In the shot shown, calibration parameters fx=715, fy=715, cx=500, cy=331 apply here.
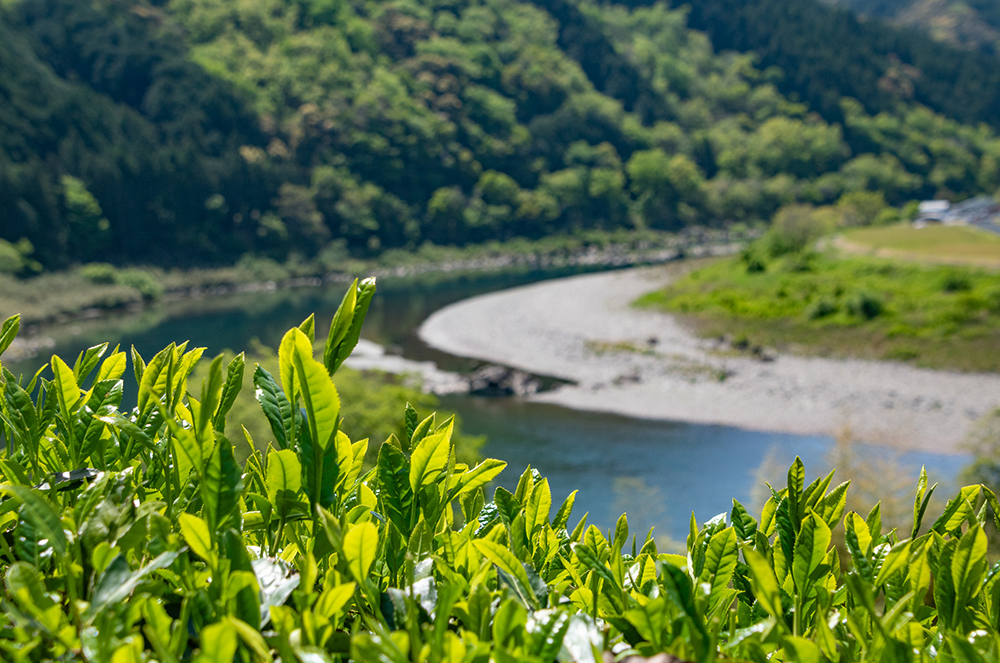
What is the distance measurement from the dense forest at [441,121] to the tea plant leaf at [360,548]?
148 ft

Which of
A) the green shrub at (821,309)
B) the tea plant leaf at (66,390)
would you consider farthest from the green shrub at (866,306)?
the tea plant leaf at (66,390)

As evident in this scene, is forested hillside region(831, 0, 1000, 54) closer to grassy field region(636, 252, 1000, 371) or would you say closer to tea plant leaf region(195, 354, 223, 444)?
grassy field region(636, 252, 1000, 371)

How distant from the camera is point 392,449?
3.04 feet

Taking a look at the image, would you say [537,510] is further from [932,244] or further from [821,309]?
[932,244]

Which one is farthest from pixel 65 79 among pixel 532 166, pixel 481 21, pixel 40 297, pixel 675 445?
pixel 675 445

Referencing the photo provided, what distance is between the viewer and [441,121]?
6988 centimetres

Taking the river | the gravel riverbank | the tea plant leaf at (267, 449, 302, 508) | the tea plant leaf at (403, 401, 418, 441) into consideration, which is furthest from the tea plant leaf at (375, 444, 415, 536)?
the gravel riverbank

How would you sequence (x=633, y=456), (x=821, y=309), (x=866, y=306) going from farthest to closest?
1. (x=821, y=309)
2. (x=866, y=306)
3. (x=633, y=456)

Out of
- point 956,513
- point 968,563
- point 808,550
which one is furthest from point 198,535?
point 956,513

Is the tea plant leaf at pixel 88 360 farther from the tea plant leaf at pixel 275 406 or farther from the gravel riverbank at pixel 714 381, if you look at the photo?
the gravel riverbank at pixel 714 381

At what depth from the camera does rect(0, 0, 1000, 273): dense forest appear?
5006 centimetres

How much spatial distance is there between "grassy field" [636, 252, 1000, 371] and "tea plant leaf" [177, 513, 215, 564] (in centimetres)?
2207

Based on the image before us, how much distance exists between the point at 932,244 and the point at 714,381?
74.3ft

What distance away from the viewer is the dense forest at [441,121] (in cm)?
5006
